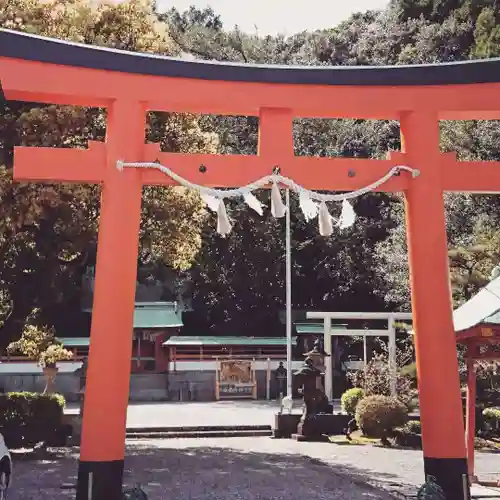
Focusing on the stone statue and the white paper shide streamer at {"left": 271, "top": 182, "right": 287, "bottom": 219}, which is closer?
the white paper shide streamer at {"left": 271, "top": 182, "right": 287, "bottom": 219}

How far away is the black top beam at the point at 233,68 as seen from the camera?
6.18 metres

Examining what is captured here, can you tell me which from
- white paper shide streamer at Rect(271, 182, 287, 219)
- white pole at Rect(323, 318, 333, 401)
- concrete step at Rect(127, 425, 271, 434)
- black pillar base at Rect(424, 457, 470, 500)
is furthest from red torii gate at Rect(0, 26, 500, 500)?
concrete step at Rect(127, 425, 271, 434)

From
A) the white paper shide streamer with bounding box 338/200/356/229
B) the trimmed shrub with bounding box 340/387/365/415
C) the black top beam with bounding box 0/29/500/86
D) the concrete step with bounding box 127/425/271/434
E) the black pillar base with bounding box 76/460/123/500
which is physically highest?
the black top beam with bounding box 0/29/500/86

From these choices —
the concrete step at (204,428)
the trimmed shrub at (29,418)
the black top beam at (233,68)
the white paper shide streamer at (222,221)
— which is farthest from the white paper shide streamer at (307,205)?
the concrete step at (204,428)

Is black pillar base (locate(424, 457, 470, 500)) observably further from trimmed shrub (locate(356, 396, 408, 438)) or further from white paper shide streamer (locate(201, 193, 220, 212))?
trimmed shrub (locate(356, 396, 408, 438))

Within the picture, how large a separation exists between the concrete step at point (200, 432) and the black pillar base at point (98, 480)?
12057 millimetres

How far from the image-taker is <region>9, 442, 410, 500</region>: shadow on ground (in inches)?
323

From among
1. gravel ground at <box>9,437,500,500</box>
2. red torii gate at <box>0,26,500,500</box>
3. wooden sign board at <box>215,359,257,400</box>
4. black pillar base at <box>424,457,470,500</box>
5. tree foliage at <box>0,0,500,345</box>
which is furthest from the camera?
wooden sign board at <box>215,359,257,400</box>

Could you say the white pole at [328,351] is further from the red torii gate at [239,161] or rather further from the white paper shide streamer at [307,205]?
the white paper shide streamer at [307,205]

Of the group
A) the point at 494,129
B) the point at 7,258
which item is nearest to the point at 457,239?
the point at 494,129

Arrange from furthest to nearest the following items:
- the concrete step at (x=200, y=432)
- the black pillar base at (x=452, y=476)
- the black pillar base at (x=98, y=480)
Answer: the concrete step at (x=200, y=432) < the black pillar base at (x=452, y=476) < the black pillar base at (x=98, y=480)

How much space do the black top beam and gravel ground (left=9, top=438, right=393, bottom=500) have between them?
16.1 ft

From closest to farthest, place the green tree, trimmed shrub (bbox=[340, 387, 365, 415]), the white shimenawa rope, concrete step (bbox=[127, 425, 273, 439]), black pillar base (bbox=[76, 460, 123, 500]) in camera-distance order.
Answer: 1. black pillar base (bbox=[76, 460, 123, 500])
2. the white shimenawa rope
3. the green tree
4. trimmed shrub (bbox=[340, 387, 365, 415])
5. concrete step (bbox=[127, 425, 273, 439])

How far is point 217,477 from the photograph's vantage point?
32.2 feet
